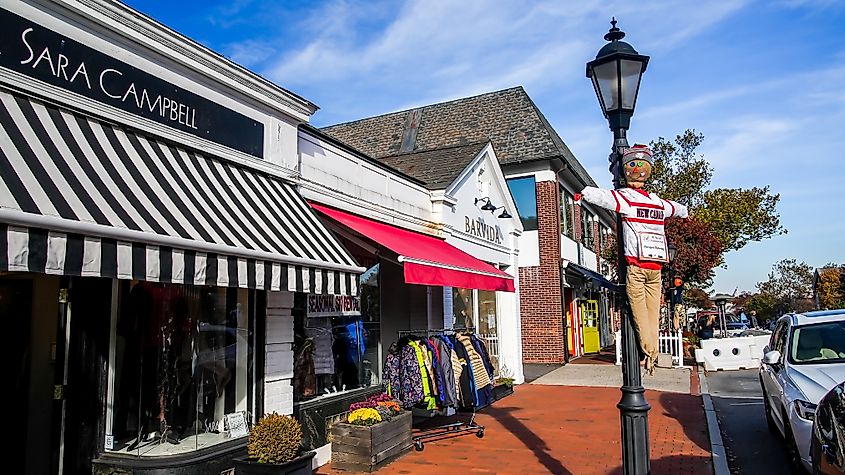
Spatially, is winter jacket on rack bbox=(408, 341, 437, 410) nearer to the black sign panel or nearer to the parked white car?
the black sign panel

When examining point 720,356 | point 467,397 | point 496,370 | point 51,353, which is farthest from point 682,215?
point 720,356

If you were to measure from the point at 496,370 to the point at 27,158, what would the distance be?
11791 mm

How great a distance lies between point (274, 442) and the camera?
18.6 ft

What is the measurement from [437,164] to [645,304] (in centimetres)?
932

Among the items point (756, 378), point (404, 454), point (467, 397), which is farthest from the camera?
point (756, 378)

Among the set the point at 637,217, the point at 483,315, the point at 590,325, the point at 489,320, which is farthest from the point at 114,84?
the point at 590,325

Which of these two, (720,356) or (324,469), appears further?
(720,356)

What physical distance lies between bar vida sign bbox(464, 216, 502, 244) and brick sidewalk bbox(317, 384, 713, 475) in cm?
368

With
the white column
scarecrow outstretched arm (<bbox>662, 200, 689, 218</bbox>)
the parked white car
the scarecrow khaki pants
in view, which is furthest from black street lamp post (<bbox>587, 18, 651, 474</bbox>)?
the white column

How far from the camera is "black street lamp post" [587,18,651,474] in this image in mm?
4566

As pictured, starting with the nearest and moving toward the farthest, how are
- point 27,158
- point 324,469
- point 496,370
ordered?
point 27,158, point 324,469, point 496,370

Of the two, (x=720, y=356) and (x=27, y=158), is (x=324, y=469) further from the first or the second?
(x=720, y=356)

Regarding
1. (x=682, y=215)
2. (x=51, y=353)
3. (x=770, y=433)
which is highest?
(x=682, y=215)

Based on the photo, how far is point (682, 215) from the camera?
16.8 feet
